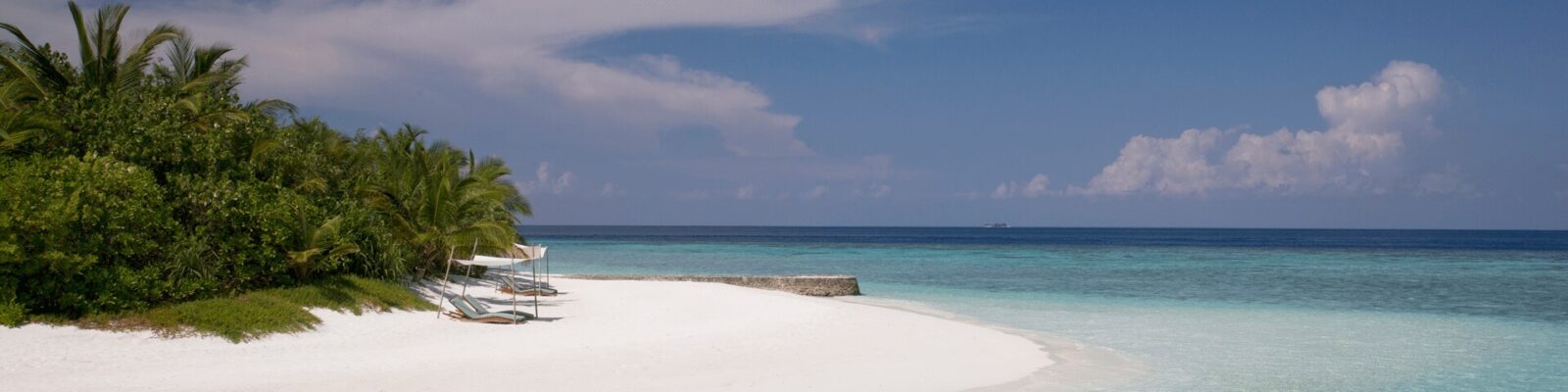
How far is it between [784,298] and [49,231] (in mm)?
11310

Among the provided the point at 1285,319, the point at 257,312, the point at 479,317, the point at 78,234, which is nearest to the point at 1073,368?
the point at 479,317

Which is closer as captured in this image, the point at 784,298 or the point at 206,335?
the point at 206,335

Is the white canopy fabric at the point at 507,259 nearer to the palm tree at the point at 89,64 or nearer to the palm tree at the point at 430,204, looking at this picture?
the palm tree at the point at 430,204

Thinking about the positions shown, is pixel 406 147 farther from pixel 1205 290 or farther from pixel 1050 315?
pixel 1205 290

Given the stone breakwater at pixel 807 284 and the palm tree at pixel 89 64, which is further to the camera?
the stone breakwater at pixel 807 284

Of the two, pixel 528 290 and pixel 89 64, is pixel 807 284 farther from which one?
pixel 89 64

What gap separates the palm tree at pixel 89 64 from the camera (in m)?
12.7

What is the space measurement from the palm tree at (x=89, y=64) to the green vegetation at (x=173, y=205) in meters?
0.02

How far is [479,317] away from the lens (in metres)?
12.9

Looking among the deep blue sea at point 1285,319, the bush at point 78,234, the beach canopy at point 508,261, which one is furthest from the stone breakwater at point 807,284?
the bush at point 78,234

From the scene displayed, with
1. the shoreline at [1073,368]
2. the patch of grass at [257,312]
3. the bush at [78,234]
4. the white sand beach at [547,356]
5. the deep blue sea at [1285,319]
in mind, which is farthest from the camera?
the deep blue sea at [1285,319]

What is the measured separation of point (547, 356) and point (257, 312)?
3.44 m

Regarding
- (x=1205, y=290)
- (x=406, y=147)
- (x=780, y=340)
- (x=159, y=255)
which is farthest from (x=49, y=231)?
(x=1205, y=290)

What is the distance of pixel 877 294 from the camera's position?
2267cm
